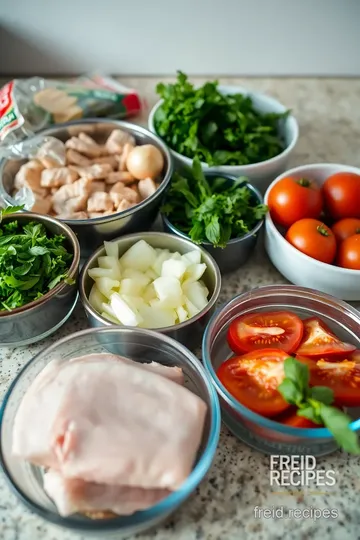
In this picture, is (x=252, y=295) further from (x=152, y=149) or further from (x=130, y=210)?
(x=152, y=149)

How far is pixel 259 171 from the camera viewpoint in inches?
45.3

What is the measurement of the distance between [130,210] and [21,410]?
0.46 m

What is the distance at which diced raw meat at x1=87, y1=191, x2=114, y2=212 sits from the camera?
41.7 inches

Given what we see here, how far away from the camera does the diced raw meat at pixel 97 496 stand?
0.65 metres

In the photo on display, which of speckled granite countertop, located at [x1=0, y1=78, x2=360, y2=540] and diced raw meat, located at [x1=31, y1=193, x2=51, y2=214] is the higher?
diced raw meat, located at [x1=31, y1=193, x2=51, y2=214]

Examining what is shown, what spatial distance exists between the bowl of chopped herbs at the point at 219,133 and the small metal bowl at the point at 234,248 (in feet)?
0.31

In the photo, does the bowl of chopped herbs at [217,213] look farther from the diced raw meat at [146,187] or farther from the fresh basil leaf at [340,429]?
the fresh basil leaf at [340,429]

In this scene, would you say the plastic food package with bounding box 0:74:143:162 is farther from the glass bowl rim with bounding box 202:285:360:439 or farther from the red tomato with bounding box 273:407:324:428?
the red tomato with bounding box 273:407:324:428

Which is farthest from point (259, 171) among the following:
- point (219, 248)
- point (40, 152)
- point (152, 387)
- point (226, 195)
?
point (152, 387)

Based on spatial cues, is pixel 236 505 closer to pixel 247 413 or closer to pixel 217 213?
pixel 247 413

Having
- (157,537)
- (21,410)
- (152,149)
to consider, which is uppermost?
(152,149)

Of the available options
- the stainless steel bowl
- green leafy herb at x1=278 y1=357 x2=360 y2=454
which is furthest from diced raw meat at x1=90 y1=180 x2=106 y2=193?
green leafy herb at x1=278 y1=357 x2=360 y2=454

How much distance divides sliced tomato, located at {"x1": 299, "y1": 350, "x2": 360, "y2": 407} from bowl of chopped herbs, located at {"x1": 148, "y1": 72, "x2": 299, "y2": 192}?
50 centimetres

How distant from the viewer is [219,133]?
1231 millimetres
